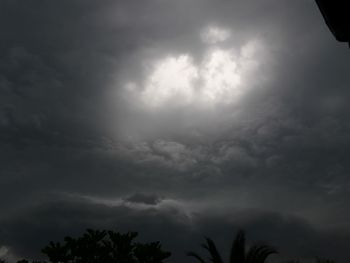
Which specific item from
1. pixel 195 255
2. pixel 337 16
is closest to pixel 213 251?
pixel 195 255

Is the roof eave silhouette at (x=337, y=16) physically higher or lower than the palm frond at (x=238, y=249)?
lower

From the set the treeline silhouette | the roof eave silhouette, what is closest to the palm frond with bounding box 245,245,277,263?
the treeline silhouette

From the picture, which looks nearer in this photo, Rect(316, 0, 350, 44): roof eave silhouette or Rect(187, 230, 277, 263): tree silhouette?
Rect(316, 0, 350, 44): roof eave silhouette

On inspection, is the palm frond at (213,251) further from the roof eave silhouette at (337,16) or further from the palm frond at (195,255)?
the roof eave silhouette at (337,16)

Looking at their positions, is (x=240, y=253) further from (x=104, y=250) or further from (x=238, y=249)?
(x=104, y=250)

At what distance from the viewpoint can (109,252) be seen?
813 inches

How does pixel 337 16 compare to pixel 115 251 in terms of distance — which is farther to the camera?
pixel 115 251

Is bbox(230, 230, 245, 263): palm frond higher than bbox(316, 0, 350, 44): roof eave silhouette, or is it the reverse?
bbox(230, 230, 245, 263): palm frond

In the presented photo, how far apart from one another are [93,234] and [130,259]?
2.96 meters

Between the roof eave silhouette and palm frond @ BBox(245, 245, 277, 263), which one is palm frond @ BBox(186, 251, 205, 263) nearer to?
palm frond @ BBox(245, 245, 277, 263)

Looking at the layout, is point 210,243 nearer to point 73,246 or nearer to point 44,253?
point 73,246

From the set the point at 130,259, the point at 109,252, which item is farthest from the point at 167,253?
the point at 109,252

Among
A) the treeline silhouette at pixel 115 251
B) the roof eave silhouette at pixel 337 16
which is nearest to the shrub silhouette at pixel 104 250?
the treeline silhouette at pixel 115 251

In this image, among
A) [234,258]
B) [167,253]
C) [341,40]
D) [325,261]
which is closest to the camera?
[341,40]
